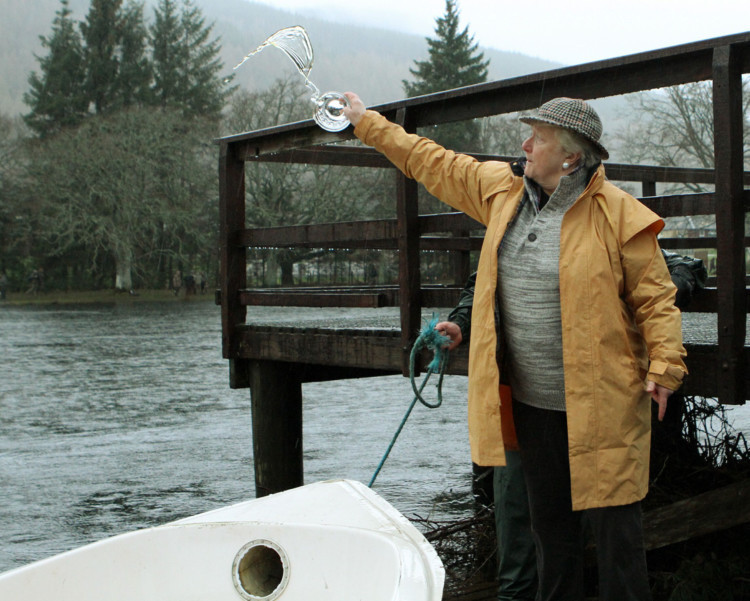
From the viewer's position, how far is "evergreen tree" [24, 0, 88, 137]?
6147 centimetres

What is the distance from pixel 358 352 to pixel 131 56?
209ft

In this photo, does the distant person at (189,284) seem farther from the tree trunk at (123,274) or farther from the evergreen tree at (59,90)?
the evergreen tree at (59,90)

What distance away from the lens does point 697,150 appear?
1687 inches

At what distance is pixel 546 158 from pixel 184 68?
65.8 metres

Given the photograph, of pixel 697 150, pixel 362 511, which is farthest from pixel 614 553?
pixel 697 150

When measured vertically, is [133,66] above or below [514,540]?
above

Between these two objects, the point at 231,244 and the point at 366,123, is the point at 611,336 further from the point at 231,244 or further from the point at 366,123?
the point at 231,244

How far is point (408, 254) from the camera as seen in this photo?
5.23m

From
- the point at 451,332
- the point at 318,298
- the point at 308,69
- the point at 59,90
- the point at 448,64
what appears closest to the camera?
the point at 451,332

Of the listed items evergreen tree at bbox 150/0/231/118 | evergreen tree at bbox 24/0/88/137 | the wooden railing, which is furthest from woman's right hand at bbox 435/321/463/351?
evergreen tree at bbox 24/0/88/137

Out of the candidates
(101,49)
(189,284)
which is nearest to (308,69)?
(189,284)

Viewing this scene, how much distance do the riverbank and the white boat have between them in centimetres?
4229

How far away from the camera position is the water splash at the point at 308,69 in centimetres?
405

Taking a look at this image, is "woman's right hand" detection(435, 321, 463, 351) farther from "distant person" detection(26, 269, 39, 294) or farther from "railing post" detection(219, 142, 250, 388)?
"distant person" detection(26, 269, 39, 294)
